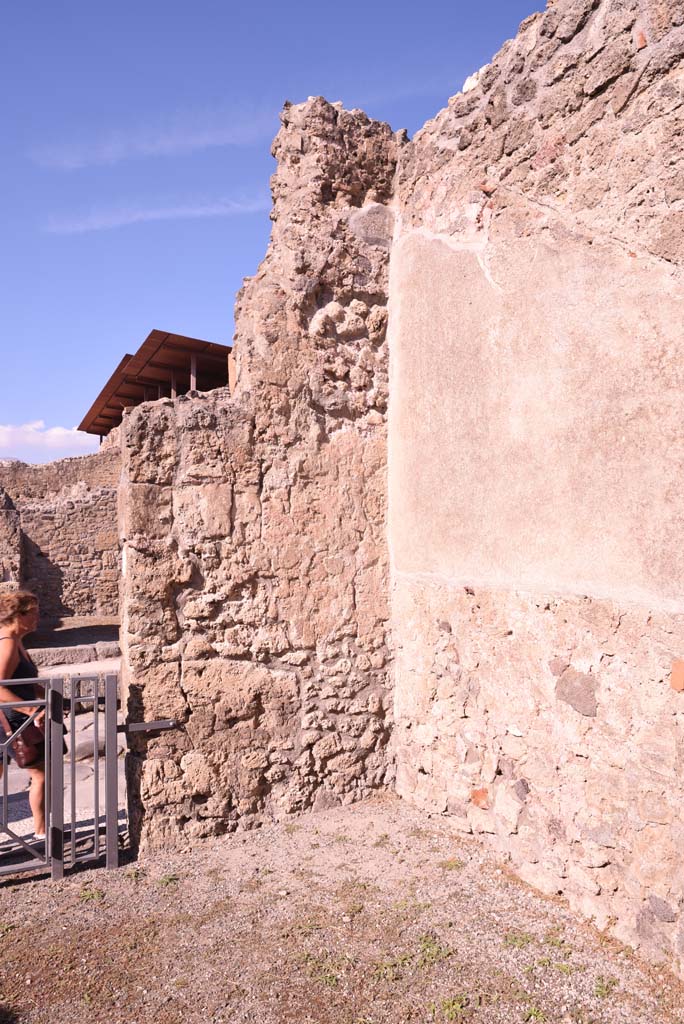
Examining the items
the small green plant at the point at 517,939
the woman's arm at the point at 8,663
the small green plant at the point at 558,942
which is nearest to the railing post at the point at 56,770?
the woman's arm at the point at 8,663

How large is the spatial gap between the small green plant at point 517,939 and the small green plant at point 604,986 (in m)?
0.32

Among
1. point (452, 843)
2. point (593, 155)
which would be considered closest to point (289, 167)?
point (593, 155)

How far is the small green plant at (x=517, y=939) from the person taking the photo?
298cm

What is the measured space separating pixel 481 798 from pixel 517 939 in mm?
845

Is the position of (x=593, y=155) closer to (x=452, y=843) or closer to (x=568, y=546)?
(x=568, y=546)

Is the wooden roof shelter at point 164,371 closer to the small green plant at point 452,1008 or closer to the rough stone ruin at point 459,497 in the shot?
the rough stone ruin at point 459,497

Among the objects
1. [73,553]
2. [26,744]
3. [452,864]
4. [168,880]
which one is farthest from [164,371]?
[452,864]

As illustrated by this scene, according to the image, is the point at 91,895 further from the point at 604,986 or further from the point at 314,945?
the point at 604,986

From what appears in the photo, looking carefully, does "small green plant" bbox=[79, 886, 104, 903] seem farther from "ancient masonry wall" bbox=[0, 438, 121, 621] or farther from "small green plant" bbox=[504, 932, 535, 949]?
"ancient masonry wall" bbox=[0, 438, 121, 621]

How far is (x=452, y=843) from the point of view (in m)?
3.92

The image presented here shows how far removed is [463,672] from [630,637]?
3.71 ft

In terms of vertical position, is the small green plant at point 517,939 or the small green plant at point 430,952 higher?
the small green plant at point 517,939

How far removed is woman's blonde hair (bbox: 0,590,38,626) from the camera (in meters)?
4.16

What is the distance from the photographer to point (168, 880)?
143 inches
